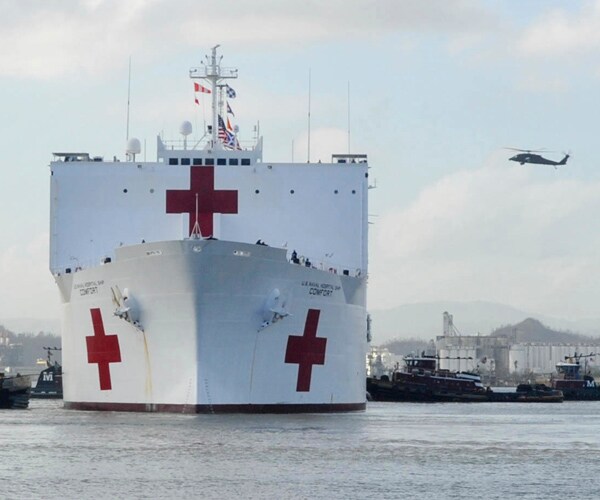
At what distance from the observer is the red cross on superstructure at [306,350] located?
120 ft

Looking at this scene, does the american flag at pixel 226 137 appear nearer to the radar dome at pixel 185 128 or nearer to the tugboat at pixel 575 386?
the radar dome at pixel 185 128

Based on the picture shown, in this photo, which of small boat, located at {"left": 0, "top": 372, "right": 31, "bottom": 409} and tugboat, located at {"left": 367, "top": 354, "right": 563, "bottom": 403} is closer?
small boat, located at {"left": 0, "top": 372, "right": 31, "bottom": 409}

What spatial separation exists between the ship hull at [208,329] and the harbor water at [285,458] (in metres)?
0.63

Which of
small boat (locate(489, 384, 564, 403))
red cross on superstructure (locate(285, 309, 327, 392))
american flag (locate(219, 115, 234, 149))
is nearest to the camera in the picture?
red cross on superstructure (locate(285, 309, 327, 392))

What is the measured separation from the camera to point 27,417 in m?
40.3

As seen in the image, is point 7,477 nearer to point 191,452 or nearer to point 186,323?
point 191,452

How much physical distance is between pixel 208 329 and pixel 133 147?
9.30m

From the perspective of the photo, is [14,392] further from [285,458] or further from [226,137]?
[285,458]

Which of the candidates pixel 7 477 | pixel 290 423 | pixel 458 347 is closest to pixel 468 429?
pixel 290 423

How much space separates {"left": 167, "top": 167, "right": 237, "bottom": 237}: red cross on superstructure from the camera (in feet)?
131

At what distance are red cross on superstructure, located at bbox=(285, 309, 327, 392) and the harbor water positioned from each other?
96 centimetres

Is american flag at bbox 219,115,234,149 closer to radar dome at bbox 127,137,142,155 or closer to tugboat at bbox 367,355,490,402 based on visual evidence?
radar dome at bbox 127,137,142,155

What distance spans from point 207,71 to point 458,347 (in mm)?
138327

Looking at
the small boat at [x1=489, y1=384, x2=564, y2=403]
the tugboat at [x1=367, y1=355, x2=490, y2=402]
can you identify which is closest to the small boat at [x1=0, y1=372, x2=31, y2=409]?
the tugboat at [x1=367, y1=355, x2=490, y2=402]
